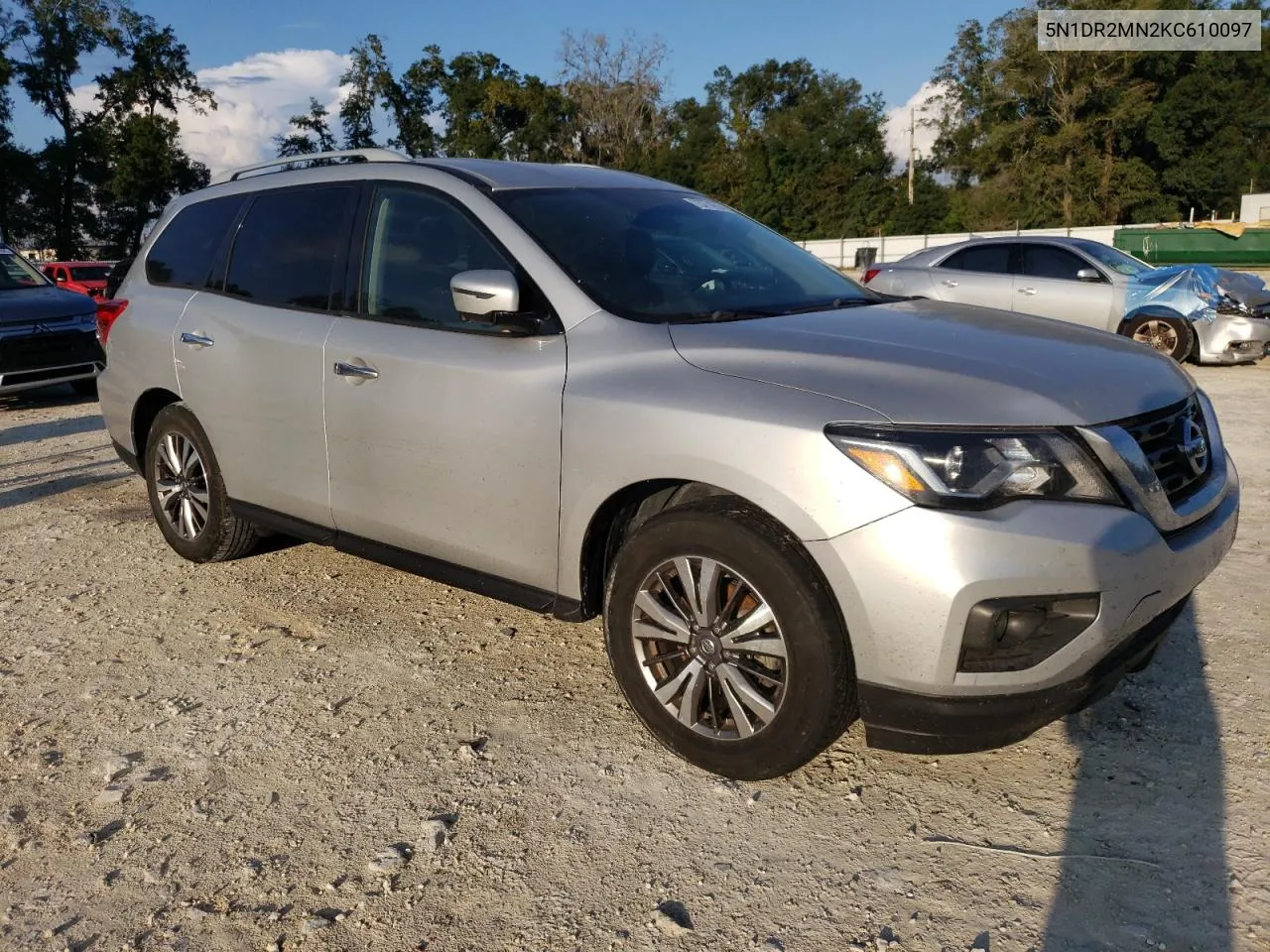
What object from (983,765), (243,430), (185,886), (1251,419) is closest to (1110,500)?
(983,765)

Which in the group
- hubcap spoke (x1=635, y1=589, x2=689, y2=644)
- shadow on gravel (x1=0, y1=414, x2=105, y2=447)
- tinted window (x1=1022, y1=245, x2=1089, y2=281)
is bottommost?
shadow on gravel (x1=0, y1=414, x2=105, y2=447)

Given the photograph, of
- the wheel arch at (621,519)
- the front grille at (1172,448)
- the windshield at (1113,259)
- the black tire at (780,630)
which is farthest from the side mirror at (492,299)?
the windshield at (1113,259)

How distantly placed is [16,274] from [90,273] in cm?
1208

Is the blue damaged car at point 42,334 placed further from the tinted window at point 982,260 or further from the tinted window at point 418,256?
the tinted window at point 982,260

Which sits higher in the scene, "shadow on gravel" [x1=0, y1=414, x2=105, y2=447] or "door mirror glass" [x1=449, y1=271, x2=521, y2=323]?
"door mirror glass" [x1=449, y1=271, x2=521, y2=323]

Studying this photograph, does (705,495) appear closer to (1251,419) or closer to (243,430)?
(243,430)

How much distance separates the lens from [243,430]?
4.48m

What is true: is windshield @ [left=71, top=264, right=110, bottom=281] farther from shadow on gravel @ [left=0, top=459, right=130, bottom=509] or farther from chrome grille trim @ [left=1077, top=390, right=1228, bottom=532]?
chrome grille trim @ [left=1077, top=390, right=1228, bottom=532]

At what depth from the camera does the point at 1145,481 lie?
2775mm

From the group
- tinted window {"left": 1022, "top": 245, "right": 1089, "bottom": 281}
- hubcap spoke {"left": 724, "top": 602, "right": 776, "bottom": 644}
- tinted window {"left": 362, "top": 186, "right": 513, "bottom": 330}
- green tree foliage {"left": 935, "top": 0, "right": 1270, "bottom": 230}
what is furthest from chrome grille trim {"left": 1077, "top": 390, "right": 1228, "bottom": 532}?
green tree foliage {"left": 935, "top": 0, "right": 1270, "bottom": 230}

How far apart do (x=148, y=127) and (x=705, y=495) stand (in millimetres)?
48744

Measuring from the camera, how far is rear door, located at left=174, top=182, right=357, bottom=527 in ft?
13.6

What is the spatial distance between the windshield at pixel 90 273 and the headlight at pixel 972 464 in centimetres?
2210

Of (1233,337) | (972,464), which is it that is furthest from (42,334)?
(1233,337)
